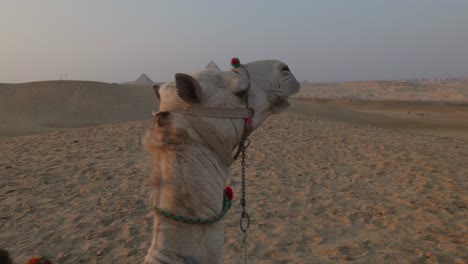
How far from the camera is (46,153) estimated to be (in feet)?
26.1

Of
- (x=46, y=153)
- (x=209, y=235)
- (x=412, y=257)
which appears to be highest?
(x=209, y=235)

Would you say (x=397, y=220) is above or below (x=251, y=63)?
below

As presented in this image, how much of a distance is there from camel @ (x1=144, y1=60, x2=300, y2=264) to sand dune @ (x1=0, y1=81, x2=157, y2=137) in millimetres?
17179

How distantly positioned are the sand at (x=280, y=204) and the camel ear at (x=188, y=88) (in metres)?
2.62

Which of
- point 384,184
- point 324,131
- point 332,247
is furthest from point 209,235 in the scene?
point 324,131

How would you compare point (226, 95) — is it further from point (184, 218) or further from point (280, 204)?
point (280, 204)

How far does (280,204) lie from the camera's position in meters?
4.92

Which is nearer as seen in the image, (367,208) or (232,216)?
(232,216)

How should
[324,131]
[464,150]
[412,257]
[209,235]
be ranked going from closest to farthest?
[209,235] → [412,257] → [464,150] → [324,131]

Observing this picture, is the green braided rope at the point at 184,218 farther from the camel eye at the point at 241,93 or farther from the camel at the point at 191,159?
the camel eye at the point at 241,93

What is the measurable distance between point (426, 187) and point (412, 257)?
2.58 metres

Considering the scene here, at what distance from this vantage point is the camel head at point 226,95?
1115 mm

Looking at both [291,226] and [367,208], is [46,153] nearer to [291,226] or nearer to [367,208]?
[291,226]

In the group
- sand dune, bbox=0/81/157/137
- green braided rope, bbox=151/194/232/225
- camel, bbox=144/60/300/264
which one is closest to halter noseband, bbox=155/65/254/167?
camel, bbox=144/60/300/264
